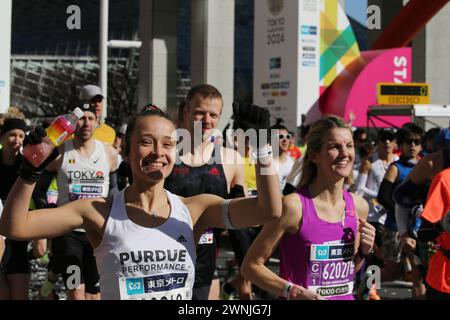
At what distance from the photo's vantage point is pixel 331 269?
458cm

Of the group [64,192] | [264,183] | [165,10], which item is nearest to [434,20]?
[165,10]

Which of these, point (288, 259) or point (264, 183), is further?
point (288, 259)

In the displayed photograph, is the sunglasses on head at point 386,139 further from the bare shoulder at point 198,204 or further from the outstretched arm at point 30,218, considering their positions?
the outstretched arm at point 30,218

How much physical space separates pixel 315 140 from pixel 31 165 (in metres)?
1.92

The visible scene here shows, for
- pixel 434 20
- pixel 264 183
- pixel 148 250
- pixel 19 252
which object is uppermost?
pixel 434 20

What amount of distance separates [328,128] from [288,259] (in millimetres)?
691

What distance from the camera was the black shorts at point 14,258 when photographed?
25.4 ft

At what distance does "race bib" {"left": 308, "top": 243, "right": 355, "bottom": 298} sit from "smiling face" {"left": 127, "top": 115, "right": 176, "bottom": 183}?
46.6 inches

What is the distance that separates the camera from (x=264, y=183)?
12.2ft

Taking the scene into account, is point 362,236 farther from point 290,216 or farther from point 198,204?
point 198,204

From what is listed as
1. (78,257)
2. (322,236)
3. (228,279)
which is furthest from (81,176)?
(322,236)

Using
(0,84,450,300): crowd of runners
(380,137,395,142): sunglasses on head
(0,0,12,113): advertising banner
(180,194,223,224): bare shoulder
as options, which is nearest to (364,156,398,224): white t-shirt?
(380,137,395,142): sunglasses on head

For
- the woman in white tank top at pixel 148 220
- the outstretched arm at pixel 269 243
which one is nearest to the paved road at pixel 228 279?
the outstretched arm at pixel 269 243
